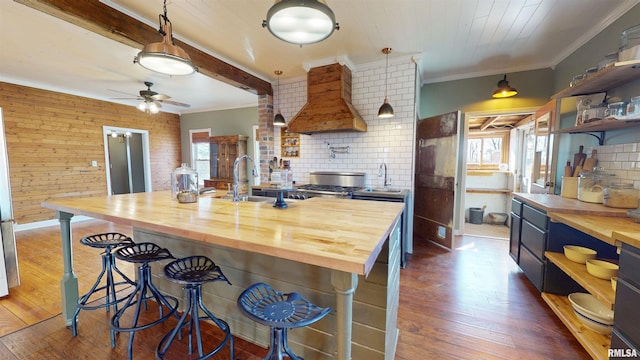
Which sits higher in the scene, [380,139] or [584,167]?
[380,139]

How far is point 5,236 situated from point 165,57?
8.72 ft

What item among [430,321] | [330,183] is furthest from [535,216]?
[330,183]

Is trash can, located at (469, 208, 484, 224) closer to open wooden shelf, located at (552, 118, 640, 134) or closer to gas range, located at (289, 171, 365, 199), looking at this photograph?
gas range, located at (289, 171, 365, 199)

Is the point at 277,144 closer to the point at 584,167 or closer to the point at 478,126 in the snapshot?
the point at 584,167

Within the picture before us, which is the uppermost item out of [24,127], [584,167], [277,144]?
[24,127]

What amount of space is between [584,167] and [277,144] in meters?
4.03

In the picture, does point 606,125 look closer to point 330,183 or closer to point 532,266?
point 532,266

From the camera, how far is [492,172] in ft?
17.8

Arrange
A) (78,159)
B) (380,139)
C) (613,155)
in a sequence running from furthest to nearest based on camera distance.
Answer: (78,159) → (380,139) → (613,155)

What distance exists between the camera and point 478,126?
5.61 meters

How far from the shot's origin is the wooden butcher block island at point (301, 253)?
3.01 feet

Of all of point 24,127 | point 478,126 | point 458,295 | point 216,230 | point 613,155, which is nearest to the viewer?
point 216,230

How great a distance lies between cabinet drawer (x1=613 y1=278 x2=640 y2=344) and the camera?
122 cm

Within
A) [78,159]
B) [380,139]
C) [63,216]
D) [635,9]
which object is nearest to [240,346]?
[63,216]
